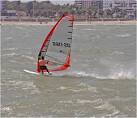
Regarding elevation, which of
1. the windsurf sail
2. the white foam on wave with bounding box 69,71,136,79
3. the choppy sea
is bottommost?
the white foam on wave with bounding box 69,71,136,79

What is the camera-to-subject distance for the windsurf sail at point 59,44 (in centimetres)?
1641

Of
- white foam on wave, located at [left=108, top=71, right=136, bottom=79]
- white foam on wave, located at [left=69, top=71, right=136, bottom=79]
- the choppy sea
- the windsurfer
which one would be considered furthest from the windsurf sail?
white foam on wave, located at [left=108, top=71, right=136, bottom=79]

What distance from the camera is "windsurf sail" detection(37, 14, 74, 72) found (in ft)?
53.8

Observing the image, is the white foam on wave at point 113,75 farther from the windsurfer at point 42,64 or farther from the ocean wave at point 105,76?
the windsurfer at point 42,64

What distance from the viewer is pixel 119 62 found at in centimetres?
2217

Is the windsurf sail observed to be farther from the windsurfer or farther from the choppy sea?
the choppy sea

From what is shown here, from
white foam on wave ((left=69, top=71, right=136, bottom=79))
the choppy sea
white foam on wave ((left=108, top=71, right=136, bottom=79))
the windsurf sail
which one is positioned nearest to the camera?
the choppy sea

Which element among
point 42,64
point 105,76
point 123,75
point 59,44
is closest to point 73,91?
point 59,44

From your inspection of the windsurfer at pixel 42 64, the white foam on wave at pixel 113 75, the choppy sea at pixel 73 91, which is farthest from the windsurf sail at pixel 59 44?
the white foam on wave at pixel 113 75

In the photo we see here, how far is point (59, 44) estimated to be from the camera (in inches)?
659

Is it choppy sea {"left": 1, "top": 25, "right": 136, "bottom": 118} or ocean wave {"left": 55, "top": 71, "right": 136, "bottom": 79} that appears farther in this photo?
ocean wave {"left": 55, "top": 71, "right": 136, "bottom": 79}

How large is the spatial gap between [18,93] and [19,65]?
7.65 m

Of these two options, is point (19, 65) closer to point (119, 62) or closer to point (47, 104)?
point (119, 62)

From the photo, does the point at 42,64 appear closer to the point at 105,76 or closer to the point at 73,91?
the point at 105,76
